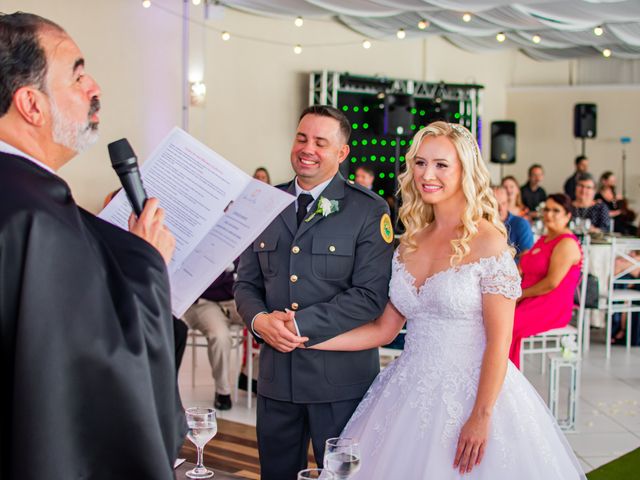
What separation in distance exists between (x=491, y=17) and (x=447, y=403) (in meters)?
9.45

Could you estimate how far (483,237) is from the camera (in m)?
2.66

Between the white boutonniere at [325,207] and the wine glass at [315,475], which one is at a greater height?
the white boutonniere at [325,207]

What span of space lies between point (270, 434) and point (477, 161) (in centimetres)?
116

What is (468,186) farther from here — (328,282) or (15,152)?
(15,152)

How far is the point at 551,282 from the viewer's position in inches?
216

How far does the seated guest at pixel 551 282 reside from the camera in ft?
18.1

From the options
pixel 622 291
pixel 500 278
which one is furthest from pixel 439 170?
pixel 622 291

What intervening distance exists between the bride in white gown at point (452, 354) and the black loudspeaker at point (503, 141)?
40.1ft

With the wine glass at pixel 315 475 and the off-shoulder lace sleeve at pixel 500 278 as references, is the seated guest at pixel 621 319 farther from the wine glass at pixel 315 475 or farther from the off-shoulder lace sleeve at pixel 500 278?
the wine glass at pixel 315 475

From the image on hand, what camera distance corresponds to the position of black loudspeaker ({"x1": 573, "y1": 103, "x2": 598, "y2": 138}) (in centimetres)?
1479

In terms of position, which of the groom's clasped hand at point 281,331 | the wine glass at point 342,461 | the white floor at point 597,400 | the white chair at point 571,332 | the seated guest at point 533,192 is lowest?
the white floor at point 597,400

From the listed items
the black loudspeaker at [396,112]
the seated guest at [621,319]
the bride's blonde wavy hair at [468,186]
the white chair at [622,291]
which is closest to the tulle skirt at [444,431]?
the bride's blonde wavy hair at [468,186]

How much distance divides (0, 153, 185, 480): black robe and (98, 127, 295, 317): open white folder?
52 centimetres

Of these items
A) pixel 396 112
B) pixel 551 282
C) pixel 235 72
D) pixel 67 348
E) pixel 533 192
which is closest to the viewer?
pixel 67 348
